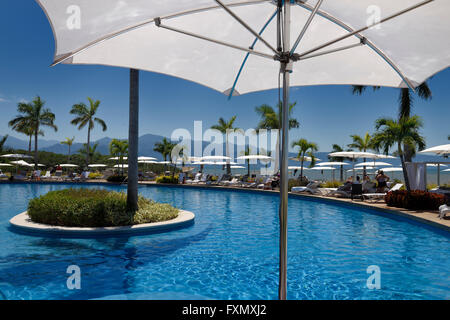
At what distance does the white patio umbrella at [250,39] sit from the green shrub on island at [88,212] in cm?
489

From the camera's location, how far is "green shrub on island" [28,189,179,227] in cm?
813

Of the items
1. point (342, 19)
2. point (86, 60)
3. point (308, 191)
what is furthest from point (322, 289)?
point (308, 191)

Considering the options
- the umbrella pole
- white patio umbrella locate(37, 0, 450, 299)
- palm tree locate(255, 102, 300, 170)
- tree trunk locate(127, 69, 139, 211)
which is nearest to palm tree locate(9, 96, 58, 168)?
palm tree locate(255, 102, 300, 170)

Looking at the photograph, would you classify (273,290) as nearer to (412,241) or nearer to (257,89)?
(257,89)

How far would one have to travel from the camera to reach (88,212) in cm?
820

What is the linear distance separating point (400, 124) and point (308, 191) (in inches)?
255

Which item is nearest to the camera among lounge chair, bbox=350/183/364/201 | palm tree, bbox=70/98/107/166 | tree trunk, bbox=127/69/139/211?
tree trunk, bbox=127/69/139/211

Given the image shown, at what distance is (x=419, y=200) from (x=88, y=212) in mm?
11257

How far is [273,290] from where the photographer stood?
189 inches

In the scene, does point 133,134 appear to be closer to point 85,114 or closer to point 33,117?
point 85,114

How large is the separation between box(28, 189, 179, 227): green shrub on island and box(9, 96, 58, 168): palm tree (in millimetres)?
32451

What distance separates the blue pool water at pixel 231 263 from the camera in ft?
15.4

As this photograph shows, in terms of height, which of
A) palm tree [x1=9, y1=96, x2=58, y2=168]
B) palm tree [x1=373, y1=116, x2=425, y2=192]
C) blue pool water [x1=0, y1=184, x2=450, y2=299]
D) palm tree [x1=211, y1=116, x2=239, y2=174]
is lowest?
blue pool water [x1=0, y1=184, x2=450, y2=299]

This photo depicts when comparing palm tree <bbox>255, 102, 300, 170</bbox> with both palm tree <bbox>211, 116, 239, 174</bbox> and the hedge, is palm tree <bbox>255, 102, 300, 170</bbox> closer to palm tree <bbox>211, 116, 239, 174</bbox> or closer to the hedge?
palm tree <bbox>211, 116, 239, 174</bbox>
